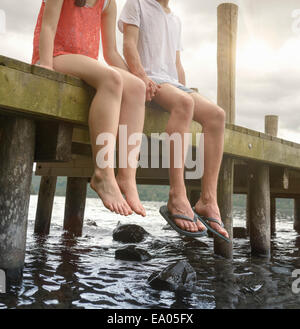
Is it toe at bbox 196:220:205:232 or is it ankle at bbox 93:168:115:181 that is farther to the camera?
toe at bbox 196:220:205:232

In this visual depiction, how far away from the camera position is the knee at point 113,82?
8.77ft

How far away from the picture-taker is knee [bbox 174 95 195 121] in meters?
3.01

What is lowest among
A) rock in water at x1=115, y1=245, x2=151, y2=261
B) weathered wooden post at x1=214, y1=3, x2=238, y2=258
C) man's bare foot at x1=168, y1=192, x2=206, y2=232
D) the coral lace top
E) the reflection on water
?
the reflection on water

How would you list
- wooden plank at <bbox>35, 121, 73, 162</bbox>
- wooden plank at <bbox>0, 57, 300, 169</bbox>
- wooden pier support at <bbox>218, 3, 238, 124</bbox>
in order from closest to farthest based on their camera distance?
wooden plank at <bbox>0, 57, 300, 169</bbox> < wooden plank at <bbox>35, 121, 73, 162</bbox> < wooden pier support at <bbox>218, 3, 238, 124</bbox>

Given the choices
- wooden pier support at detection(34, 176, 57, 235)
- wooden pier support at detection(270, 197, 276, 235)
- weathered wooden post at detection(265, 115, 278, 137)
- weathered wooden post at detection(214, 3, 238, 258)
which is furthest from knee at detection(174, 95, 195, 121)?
wooden pier support at detection(270, 197, 276, 235)

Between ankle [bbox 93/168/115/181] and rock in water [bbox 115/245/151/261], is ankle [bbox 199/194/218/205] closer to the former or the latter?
ankle [bbox 93/168/115/181]

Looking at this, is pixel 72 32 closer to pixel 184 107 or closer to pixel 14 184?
pixel 184 107

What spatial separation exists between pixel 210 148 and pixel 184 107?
1.37 ft

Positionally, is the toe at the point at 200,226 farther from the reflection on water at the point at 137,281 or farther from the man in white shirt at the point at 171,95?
the reflection on water at the point at 137,281

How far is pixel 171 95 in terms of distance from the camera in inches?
120

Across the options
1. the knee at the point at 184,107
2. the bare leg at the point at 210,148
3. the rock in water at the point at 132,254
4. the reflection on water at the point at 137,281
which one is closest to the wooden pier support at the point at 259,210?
the reflection on water at the point at 137,281
